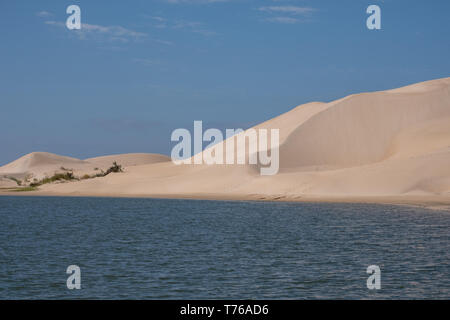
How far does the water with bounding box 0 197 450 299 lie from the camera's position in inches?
648

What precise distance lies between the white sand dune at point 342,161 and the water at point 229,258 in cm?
2863

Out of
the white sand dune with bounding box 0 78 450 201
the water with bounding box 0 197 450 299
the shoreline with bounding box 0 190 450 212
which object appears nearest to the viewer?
the water with bounding box 0 197 450 299

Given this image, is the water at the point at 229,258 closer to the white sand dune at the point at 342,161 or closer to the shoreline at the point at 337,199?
the shoreline at the point at 337,199

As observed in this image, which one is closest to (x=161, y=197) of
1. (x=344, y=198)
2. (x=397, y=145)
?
(x=344, y=198)

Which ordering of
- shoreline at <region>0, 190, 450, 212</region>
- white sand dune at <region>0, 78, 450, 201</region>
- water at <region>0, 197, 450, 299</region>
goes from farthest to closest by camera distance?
white sand dune at <region>0, 78, 450, 201</region> < shoreline at <region>0, 190, 450, 212</region> < water at <region>0, 197, 450, 299</region>

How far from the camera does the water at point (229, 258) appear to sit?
16469mm

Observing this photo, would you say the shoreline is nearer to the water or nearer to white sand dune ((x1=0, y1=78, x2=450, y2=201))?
white sand dune ((x1=0, y1=78, x2=450, y2=201))

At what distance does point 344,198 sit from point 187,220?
2582 centimetres

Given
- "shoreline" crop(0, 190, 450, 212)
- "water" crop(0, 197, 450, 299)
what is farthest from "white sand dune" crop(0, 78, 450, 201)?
"water" crop(0, 197, 450, 299)

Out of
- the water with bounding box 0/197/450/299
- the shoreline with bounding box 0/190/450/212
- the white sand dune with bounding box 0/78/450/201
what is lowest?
the water with bounding box 0/197/450/299

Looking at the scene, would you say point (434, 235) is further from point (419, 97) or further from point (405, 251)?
point (419, 97)

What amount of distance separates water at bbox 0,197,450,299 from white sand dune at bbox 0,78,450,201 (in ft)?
93.9

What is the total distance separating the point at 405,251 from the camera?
23.0 m

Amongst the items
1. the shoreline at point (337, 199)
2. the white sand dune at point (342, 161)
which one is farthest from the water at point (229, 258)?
the white sand dune at point (342, 161)
